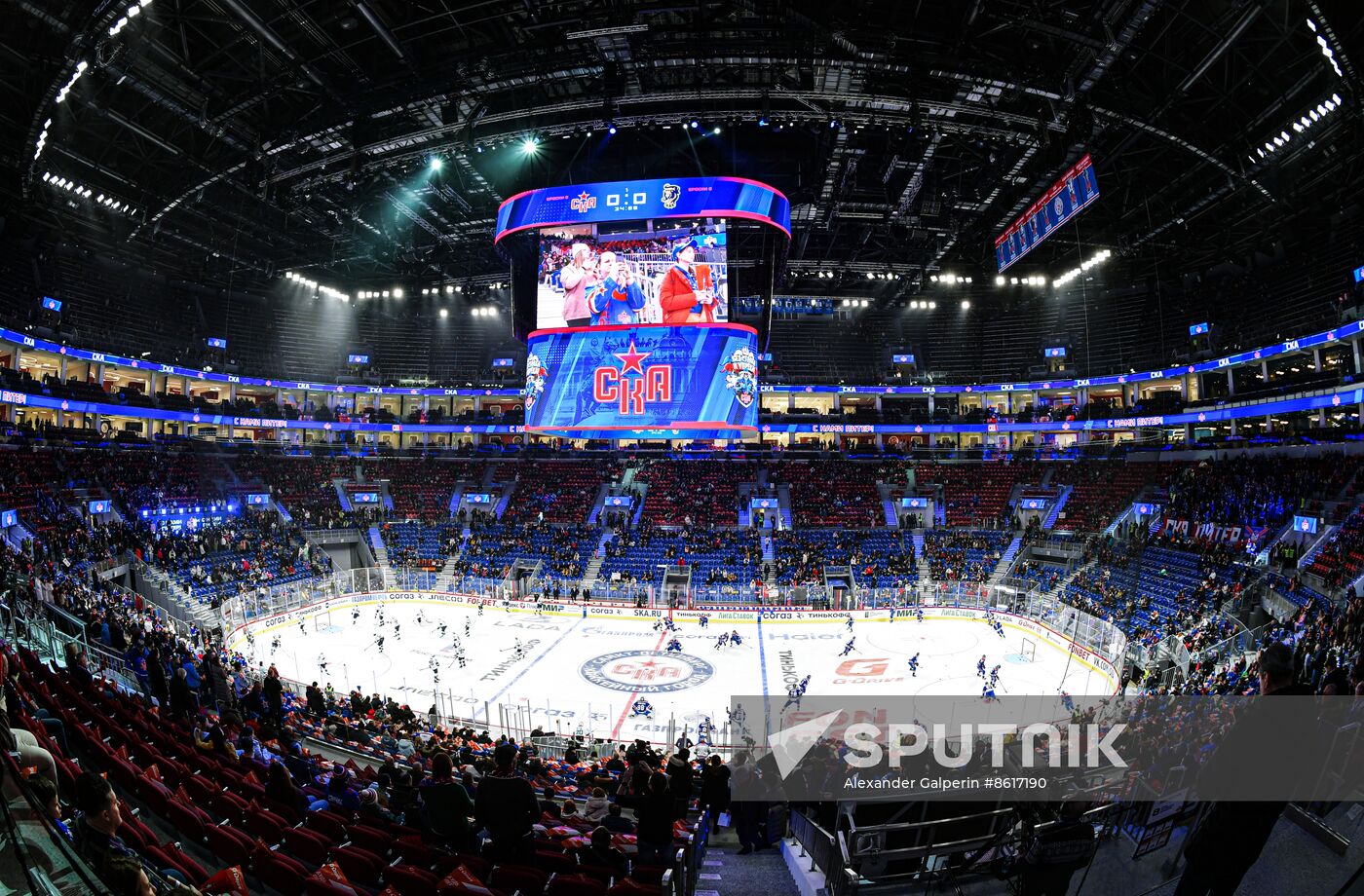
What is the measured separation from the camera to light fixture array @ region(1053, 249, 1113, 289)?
40.4 m

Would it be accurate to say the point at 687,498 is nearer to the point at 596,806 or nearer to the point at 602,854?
the point at 596,806

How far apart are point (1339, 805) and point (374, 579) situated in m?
40.6

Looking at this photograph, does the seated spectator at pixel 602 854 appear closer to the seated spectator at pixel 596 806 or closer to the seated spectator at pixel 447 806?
the seated spectator at pixel 447 806

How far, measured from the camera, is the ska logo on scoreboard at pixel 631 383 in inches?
1176

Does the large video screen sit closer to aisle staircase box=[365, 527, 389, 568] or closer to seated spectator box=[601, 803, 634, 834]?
aisle staircase box=[365, 527, 389, 568]

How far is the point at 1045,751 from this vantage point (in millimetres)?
10273

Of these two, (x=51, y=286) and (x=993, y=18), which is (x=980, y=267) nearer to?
(x=993, y=18)

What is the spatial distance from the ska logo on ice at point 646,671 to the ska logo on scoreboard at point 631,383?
34.0 ft

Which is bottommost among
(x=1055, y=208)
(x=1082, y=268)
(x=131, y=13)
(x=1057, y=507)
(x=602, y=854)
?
(x=602, y=854)

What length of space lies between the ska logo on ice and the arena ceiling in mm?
19874

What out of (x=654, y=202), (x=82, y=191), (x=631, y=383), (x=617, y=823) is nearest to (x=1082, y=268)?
(x=654, y=202)

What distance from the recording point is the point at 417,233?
41.4 meters

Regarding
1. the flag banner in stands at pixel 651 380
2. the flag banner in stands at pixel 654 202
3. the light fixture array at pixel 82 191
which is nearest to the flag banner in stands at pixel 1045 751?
the flag banner in stands at pixel 651 380

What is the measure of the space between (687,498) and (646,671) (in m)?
22.4
